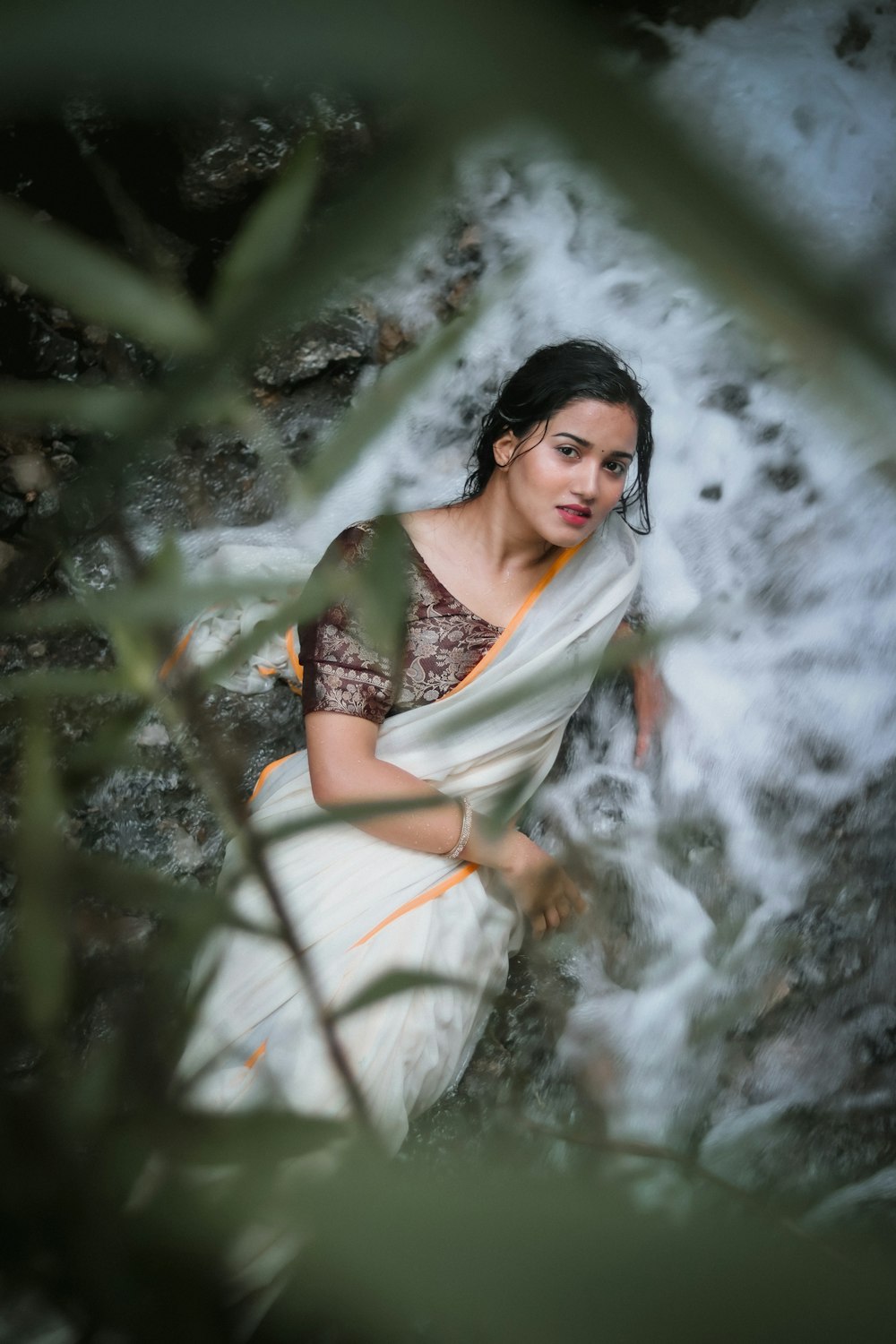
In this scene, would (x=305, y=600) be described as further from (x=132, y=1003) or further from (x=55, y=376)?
(x=55, y=376)

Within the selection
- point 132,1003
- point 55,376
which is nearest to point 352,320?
point 55,376

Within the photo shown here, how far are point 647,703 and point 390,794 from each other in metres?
0.46

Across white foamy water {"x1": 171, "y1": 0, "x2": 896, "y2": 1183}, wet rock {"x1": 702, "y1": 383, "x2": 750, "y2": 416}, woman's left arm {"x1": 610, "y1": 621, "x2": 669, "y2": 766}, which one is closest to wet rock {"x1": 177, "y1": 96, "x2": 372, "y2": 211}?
white foamy water {"x1": 171, "y1": 0, "x2": 896, "y2": 1183}

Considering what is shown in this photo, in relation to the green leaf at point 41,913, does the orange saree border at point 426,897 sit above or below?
below

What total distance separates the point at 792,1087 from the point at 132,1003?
113 centimetres

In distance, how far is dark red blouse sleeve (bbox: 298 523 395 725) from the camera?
3.22 ft

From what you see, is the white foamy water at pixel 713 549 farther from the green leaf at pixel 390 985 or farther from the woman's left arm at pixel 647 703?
the green leaf at pixel 390 985

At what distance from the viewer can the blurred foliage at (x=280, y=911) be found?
11cm

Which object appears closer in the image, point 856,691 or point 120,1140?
point 120,1140

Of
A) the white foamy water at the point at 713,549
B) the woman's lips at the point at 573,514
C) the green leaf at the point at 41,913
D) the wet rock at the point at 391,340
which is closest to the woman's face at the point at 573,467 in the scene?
the woman's lips at the point at 573,514

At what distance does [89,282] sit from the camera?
21cm

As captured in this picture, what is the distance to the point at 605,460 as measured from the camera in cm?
100

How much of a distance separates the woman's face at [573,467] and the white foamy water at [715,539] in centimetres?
27

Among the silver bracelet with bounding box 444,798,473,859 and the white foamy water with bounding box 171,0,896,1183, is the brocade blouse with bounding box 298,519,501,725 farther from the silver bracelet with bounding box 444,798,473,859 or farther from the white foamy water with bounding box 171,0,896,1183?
the white foamy water with bounding box 171,0,896,1183
